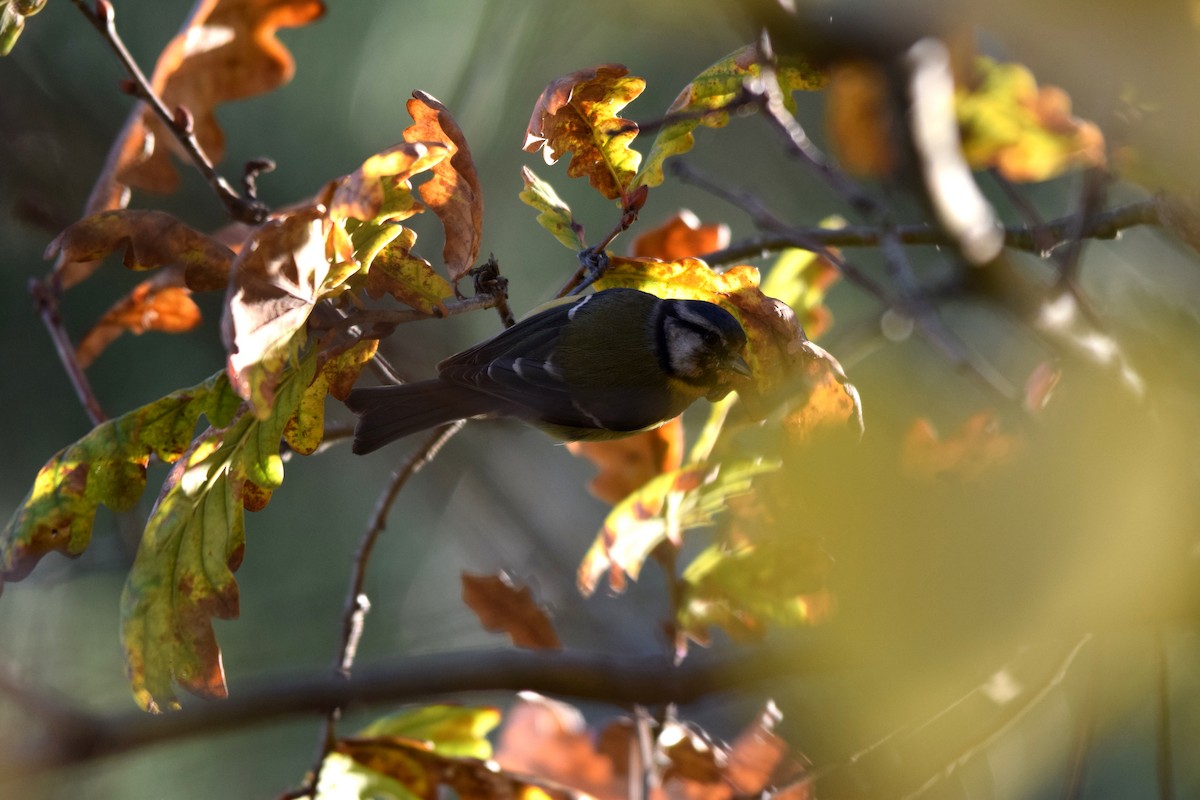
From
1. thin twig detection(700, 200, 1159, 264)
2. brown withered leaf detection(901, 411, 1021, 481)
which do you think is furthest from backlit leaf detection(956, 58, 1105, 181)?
brown withered leaf detection(901, 411, 1021, 481)

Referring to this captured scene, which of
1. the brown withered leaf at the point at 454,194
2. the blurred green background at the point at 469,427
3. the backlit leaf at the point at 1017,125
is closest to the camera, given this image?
the brown withered leaf at the point at 454,194

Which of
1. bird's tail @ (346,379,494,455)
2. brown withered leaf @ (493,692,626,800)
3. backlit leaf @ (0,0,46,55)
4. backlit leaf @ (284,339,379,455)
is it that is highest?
backlit leaf @ (0,0,46,55)

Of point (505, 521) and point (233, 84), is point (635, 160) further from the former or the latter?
point (505, 521)

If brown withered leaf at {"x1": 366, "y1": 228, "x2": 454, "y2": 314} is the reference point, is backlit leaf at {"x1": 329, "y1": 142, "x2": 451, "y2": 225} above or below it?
above

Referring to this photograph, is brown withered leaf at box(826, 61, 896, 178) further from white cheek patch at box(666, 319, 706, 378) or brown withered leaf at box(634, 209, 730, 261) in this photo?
brown withered leaf at box(634, 209, 730, 261)

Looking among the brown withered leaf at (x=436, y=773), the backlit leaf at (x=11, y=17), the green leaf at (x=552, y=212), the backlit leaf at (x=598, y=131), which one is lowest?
the brown withered leaf at (x=436, y=773)

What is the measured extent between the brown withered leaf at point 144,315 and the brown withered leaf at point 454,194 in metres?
0.42

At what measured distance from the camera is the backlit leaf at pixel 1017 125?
1866mm

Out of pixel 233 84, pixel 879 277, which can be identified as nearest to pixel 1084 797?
pixel 879 277

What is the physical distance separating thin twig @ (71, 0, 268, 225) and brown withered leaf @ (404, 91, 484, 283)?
0.23 metres

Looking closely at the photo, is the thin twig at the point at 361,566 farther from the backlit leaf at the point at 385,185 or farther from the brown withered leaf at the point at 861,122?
the brown withered leaf at the point at 861,122

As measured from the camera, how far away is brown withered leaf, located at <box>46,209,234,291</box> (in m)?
0.99

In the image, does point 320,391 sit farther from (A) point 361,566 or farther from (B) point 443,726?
(B) point 443,726

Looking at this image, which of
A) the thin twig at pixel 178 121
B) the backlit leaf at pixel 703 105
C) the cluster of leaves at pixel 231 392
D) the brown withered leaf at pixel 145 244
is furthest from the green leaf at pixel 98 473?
the backlit leaf at pixel 703 105
